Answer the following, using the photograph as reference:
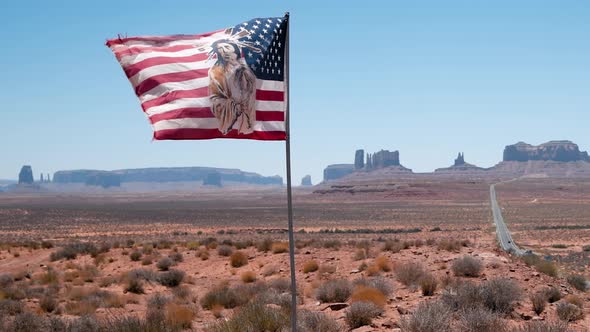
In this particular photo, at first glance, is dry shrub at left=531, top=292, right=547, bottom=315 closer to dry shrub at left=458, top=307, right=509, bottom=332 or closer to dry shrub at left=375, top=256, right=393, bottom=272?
dry shrub at left=458, top=307, right=509, bottom=332

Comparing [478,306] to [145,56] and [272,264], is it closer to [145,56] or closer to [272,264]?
[145,56]

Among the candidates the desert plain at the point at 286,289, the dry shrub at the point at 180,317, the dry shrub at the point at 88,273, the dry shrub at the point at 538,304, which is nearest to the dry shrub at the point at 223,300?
the desert plain at the point at 286,289

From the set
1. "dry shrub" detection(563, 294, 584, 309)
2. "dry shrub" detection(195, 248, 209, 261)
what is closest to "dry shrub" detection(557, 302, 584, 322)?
"dry shrub" detection(563, 294, 584, 309)

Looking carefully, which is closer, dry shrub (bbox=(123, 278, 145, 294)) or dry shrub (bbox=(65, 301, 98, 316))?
dry shrub (bbox=(65, 301, 98, 316))

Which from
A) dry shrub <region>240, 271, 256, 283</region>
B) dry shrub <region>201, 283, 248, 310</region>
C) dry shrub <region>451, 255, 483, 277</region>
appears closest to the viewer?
dry shrub <region>201, 283, 248, 310</region>

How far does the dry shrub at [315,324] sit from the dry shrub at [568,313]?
455cm

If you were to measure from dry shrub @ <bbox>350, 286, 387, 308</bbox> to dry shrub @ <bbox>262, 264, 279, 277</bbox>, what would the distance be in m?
8.96

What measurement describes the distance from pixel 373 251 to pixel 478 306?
45.3 feet

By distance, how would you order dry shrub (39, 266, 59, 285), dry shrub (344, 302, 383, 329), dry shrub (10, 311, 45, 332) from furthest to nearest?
dry shrub (39, 266, 59, 285) < dry shrub (344, 302, 383, 329) < dry shrub (10, 311, 45, 332)

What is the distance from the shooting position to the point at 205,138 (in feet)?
23.2

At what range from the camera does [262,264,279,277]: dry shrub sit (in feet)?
76.0

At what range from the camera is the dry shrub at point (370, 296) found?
13.5 m

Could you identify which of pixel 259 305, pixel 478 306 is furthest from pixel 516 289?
pixel 259 305

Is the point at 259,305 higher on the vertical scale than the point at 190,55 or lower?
lower
